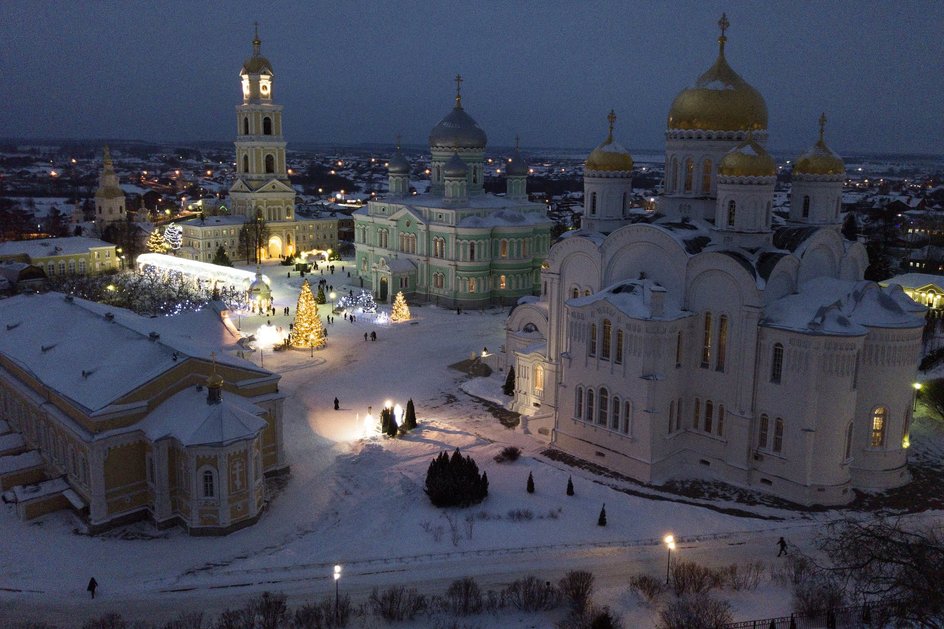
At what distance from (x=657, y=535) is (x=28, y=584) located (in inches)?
528

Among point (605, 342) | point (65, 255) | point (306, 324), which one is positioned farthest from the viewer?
point (65, 255)

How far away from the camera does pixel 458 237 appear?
142ft

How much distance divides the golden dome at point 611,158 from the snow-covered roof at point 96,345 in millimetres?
12202

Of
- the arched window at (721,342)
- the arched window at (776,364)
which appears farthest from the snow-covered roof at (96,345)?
the arched window at (776,364)

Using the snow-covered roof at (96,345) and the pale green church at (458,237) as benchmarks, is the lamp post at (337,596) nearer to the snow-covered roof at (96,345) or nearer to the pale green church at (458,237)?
the snow-covered roof at (96,345)

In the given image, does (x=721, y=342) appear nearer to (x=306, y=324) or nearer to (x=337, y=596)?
(x=337, y=596)

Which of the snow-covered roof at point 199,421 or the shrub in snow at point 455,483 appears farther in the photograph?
the shrub in snow at point 455,483

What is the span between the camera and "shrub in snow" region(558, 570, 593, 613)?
15.0m

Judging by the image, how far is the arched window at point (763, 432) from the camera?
20677 millimetres

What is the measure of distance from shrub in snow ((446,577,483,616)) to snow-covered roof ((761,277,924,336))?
410 inches

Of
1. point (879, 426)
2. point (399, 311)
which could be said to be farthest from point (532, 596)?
point (399, 311)

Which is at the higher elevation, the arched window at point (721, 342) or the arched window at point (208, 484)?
the arched window at point (721, 342)

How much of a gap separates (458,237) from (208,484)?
26912 millimetres

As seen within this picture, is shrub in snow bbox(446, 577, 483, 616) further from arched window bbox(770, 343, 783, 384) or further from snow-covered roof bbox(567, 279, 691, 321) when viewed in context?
arched window bbox(770, 343, 783, 384)
